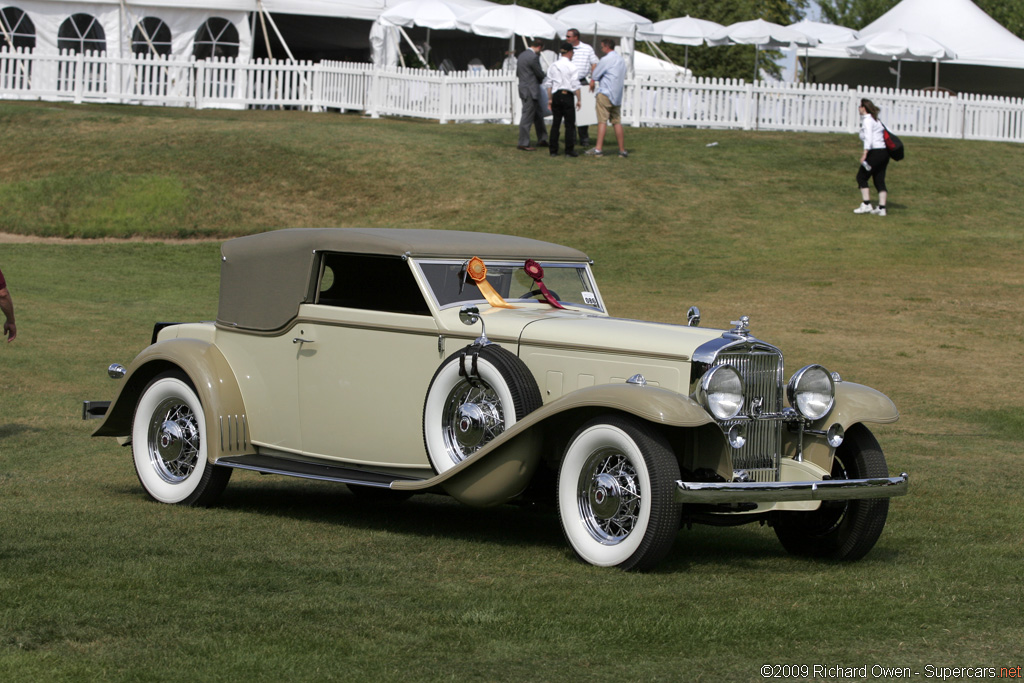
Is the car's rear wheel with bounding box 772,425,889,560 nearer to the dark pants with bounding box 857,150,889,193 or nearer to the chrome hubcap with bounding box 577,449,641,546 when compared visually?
the chrome hubcap with bounding box 577,449,641,546

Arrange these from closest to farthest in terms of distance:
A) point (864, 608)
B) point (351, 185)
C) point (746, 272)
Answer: point (864, 608)
point (746, 272)
point (351, 185)

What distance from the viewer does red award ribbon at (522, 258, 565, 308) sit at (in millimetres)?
7070

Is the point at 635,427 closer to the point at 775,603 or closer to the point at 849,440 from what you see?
the point at 775,603

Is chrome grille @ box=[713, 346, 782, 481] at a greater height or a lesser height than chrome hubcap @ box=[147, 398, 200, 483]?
greater

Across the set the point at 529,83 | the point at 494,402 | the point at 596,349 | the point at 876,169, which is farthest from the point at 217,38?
the point at 596,349

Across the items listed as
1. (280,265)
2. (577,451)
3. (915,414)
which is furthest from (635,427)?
(915,414)

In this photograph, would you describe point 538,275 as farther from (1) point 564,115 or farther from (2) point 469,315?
(1) point 564,115

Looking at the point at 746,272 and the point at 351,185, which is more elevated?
the point at 351,185

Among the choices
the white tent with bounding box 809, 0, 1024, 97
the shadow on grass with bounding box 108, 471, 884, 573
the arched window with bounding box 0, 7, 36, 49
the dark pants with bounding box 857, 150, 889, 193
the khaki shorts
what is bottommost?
the shadow on grass with bounding box 108, 471, 884, 573

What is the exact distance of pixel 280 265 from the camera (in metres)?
7.28

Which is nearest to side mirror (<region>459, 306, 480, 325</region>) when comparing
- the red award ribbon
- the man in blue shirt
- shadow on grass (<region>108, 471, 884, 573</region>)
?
the red award ribbon

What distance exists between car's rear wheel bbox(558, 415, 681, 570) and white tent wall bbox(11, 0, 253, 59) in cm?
2611

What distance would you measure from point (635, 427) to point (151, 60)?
76.4 feet

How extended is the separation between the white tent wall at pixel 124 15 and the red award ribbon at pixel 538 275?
2447 cm
